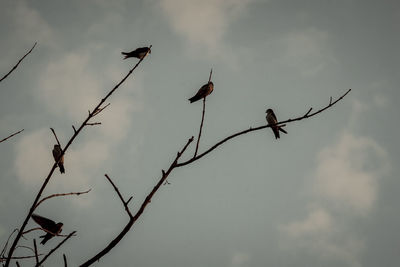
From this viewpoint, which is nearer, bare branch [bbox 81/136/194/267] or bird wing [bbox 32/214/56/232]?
bare branch [bbox 81/136/194/267]

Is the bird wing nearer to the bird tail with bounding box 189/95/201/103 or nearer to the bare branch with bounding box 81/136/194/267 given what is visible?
the bare branch with bounding box 81/136/194/267

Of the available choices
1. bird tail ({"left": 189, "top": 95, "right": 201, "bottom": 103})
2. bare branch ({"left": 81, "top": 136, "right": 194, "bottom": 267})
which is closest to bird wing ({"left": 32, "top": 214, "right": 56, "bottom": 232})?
bare branch ({"left": 81, "top": 136, "right": 194, "bottom": 267})

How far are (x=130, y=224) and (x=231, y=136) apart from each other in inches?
31.0

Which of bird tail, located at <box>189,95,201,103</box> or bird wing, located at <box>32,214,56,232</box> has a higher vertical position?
bird tail, located at <box>189,95,201,103</box>

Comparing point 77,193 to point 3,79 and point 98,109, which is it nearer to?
point 98,109

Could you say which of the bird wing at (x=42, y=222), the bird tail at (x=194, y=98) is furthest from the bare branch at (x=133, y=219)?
the bird tail at (x=194, y=98)

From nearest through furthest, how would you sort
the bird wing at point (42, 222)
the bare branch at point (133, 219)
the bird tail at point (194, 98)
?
the bare branch at point (133, 219) → the bird wing at point (42, 222) → the bird tail at point (194, 98)

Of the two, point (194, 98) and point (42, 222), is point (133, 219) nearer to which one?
point (42, 222)

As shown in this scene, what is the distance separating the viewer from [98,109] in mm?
2086

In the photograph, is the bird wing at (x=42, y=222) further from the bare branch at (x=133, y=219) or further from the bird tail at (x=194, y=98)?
the bird tail at (x=194, y=98)

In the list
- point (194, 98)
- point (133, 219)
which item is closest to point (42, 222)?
point (133, 219)

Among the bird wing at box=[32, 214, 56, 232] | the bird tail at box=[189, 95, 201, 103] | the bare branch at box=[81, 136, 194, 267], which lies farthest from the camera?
the bird tail at box=[189, 95, 201, 103]

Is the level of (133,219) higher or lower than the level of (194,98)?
lower

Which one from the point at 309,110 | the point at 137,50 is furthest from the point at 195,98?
the point at 309,110
